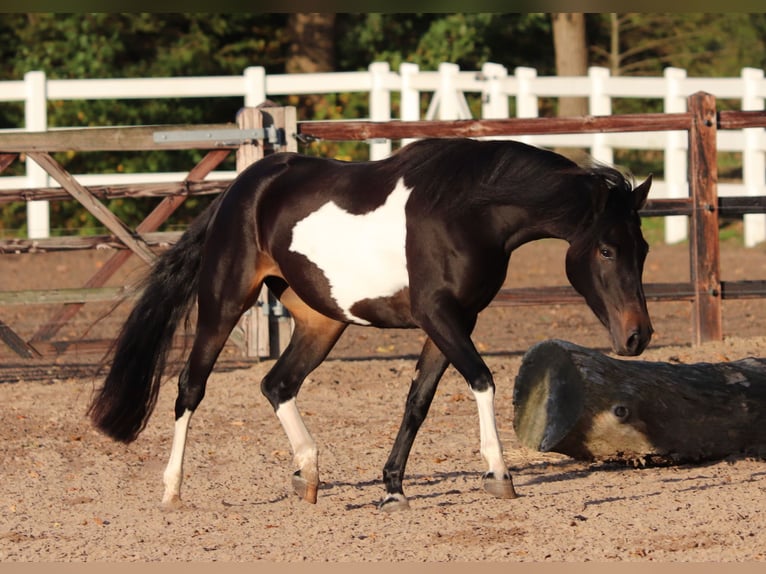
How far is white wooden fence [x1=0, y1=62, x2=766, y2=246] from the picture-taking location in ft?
50.9

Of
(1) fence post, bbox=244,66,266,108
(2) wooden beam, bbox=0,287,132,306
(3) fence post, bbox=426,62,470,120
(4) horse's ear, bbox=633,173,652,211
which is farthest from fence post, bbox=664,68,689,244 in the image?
(4) horse's ear, bbox=633,173,652,211

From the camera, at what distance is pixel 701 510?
5.54m

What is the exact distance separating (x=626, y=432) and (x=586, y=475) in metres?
0.30

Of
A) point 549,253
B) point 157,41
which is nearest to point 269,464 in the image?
point 549,253

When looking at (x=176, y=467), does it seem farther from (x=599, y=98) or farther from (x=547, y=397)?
(x=599, y=98)

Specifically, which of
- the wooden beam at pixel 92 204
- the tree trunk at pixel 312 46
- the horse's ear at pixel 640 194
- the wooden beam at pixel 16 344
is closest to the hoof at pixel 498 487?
the horse's ear at pixel 640 194

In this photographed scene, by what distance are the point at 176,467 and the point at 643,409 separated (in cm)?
224

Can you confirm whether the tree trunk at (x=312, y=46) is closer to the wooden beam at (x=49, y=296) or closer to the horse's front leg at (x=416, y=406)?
the wooden beam at (x=49, y=296)

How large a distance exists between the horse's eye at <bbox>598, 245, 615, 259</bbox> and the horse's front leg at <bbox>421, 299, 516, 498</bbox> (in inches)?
25.6

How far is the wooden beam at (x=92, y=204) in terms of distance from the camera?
9102mm

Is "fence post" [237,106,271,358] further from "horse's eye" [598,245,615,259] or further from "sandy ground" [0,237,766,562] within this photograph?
"horse's eye" [598,245,615,259]

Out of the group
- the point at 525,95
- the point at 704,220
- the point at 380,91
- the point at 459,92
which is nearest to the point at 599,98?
the point at 525,95

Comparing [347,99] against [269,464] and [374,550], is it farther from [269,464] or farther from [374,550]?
[374,550]

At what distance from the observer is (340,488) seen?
20.7 ft
